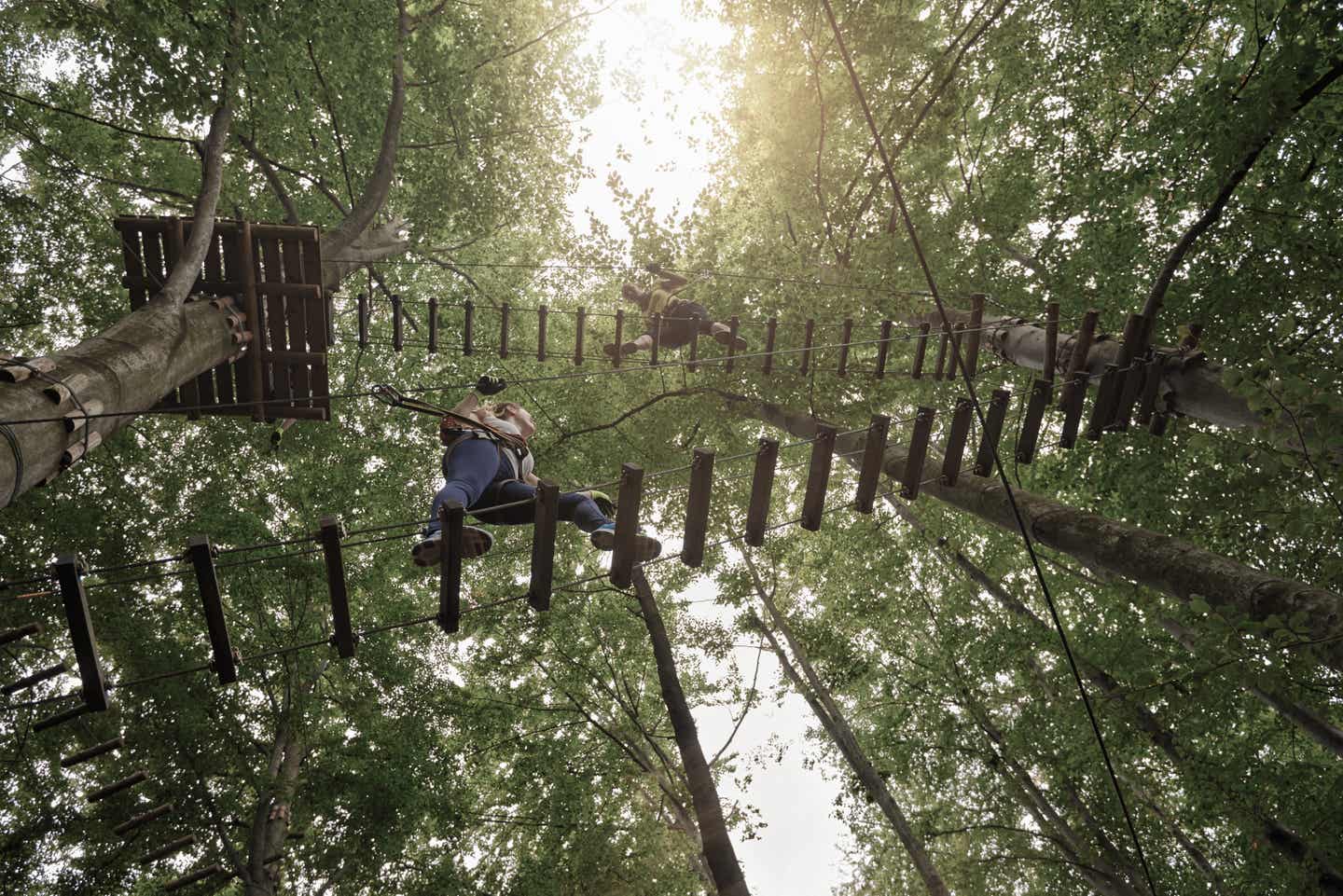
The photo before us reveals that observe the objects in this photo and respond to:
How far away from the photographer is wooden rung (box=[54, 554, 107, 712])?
2443mm

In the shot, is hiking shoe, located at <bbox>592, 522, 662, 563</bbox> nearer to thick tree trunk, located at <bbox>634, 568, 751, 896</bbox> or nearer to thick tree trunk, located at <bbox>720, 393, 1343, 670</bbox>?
thick tree trunk, located at <bbox>720, 393, 1343, 670</bbox>

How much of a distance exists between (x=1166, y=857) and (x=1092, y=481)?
18.0 ft

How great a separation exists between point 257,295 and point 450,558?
394 centimetres

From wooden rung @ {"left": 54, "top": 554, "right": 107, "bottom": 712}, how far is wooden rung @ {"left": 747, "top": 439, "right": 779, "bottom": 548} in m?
3.03

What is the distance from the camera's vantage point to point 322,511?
941cm

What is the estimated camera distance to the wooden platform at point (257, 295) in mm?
5109

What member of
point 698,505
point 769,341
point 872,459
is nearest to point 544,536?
point 698,505

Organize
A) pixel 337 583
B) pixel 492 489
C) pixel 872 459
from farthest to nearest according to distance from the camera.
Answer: pixel 492 489, pixel 872 459, pixel 337 583

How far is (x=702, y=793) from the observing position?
5652 millimetres

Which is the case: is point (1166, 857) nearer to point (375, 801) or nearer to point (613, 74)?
point (375, 801)

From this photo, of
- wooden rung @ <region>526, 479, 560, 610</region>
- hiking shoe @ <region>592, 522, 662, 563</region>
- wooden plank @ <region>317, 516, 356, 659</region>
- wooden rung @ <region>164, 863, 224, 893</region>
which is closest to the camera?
wooden plank @ <region>317, 516, 356, 659</region>

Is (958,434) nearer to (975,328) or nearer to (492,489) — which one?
(975,328)

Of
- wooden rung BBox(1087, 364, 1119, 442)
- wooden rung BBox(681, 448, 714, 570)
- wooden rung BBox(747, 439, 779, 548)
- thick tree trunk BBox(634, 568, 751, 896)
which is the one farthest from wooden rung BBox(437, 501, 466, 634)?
wooden rung BBox(1087, 364, 1119, 442)

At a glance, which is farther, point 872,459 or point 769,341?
point 769,341
